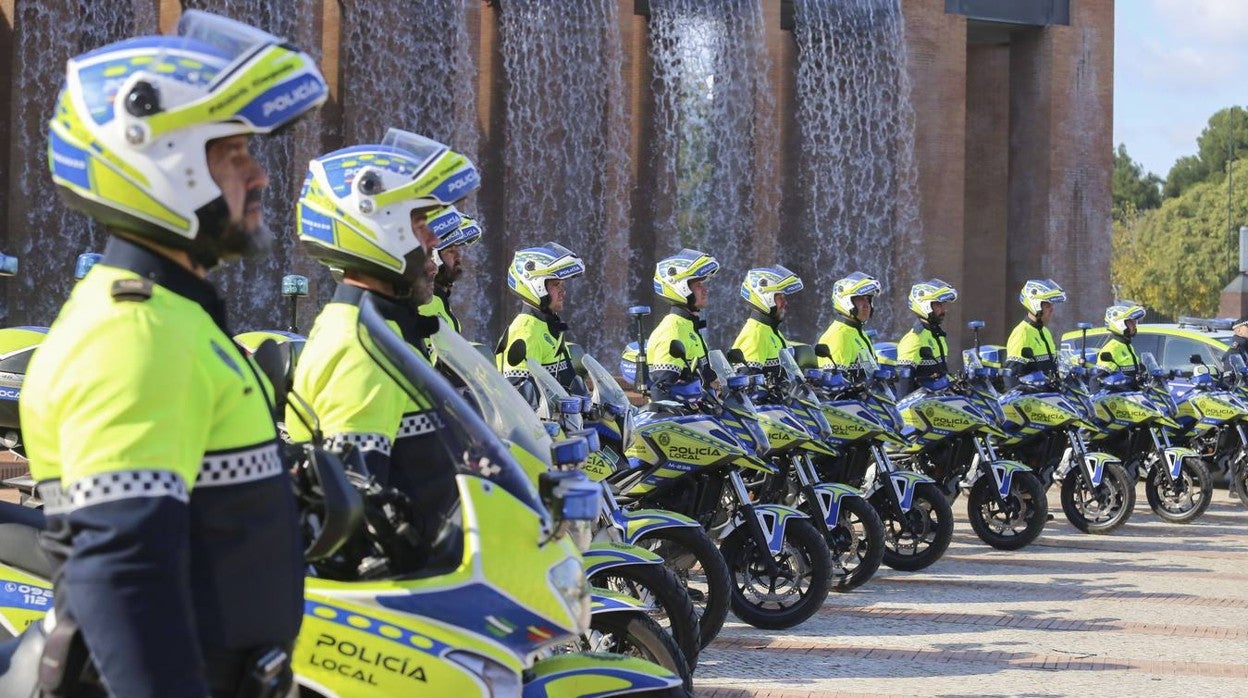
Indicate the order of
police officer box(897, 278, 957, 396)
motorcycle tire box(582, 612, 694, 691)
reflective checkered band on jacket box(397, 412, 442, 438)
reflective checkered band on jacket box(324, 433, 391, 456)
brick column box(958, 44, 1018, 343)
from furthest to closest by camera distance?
1. brick column box(958, 44, 1018, 343)
2. police officer box(897, 278, 957, 396)
3. motorcycle tire box(582, 612, 694, 691)
4. reflective checkered band on jacket box(324, 433, 391, 456)
5. reflective checkered band on jacket box(397, 412, 442, 438)

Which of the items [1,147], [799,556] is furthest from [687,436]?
[1,147]

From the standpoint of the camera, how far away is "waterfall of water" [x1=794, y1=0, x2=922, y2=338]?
3284 centimetres

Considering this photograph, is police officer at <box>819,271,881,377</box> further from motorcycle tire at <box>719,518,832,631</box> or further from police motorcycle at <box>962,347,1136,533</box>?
motorcycle tire at <box>719,518,832,631</box>

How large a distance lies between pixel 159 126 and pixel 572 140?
2703 cm

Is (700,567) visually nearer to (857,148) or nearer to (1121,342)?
(1121,342)

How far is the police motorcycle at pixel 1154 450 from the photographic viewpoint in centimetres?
1490

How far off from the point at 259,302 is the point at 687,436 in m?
18.0

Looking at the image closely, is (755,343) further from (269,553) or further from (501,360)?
(269,553)

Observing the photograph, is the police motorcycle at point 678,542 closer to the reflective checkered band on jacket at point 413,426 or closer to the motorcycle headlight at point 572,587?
the reflective checkered band on jacket at point 413,426

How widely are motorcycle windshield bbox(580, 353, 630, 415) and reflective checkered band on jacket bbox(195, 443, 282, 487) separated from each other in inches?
178

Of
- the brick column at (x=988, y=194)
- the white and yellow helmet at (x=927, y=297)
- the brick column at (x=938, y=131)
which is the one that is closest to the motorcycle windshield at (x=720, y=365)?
the white and yellow helmet at (x=927, y=297)

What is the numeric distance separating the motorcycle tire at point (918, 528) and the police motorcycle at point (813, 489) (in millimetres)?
419

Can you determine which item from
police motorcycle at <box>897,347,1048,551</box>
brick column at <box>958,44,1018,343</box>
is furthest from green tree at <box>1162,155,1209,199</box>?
police motorcycle at <box>897,347,1048,551</box>

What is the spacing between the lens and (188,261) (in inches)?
108
